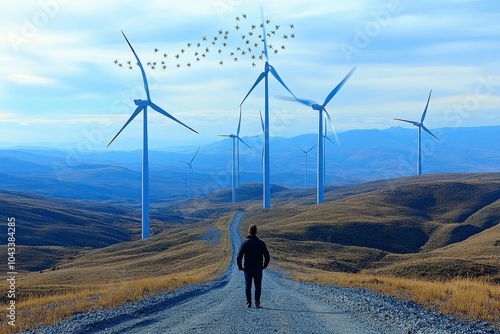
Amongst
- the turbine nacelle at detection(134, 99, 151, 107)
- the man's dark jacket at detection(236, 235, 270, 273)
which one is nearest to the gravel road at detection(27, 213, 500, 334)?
the man's dark jacket at detection(236, 235, 270, 273)

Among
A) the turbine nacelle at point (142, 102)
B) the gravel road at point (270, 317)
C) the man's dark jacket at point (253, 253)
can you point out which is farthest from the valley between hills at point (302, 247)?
the turbine nacelle at point (142, 102)

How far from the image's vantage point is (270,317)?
53.4 ft

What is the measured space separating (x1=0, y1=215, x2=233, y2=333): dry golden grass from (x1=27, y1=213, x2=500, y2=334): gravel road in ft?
5.10

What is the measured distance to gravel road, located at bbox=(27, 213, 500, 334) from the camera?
14.5 m

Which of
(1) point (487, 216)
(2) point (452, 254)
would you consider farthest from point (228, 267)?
(1) point (487, 216)

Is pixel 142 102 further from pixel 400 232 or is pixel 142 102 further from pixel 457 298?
pixel 457 298

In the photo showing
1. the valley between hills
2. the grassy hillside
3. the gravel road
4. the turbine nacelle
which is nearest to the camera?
the gravel road

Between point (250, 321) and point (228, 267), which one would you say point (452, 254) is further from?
point (250, 321)

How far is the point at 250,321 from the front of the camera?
15453 millimetres

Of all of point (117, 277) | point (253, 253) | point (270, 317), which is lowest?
point (117, 277)

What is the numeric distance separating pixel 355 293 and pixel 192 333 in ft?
35.5

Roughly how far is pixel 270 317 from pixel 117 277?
33206 millimetres

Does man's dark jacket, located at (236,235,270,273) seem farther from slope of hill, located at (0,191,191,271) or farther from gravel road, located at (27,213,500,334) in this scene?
slope of hill, located at (0,191,191,271)

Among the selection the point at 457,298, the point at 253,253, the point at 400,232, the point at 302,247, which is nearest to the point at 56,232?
the point at 400,232
